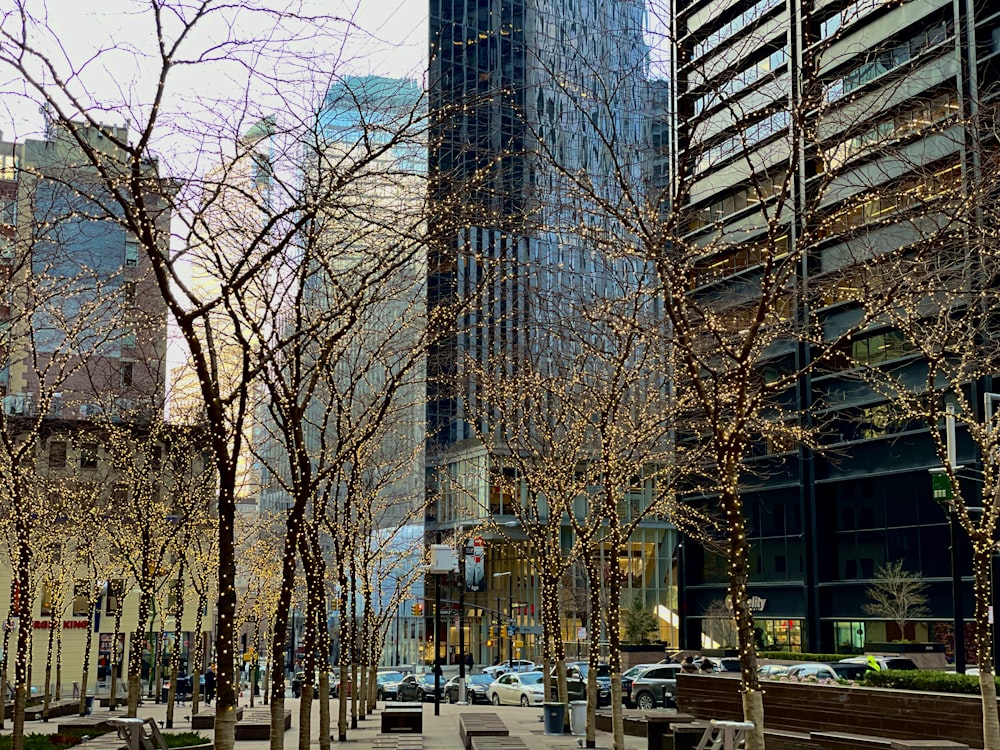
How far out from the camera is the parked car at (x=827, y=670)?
1162 inches

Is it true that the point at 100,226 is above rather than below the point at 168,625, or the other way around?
above

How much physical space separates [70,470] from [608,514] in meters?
48.5

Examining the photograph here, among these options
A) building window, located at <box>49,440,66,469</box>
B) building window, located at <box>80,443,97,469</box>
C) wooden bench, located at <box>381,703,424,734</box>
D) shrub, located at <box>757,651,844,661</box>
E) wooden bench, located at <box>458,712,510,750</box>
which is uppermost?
building window, located at <box>49,440,66,469</box>

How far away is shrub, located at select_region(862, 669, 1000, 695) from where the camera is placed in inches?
774

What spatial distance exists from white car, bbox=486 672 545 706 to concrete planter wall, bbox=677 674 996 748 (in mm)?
22756

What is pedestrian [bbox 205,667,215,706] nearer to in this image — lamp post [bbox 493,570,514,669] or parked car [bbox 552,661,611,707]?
parked car [bbox 552,661,611,707]

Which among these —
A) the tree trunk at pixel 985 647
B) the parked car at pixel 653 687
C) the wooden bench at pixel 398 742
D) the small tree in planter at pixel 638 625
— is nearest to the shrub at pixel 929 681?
the tree trunk at pixel 985 647

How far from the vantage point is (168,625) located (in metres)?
76.2

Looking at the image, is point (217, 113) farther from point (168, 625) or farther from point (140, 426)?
point (168, 625)

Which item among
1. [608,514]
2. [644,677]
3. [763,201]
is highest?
[763,201]

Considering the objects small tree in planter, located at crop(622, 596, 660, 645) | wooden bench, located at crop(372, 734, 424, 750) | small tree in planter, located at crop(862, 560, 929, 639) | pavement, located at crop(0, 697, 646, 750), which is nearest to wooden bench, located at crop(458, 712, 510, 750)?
pavement, located at crop(0, 697, 646, 750)

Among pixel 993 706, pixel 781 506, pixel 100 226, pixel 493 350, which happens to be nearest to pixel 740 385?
pixel 993 706

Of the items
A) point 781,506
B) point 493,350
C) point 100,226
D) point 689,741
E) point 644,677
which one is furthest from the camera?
point 781,506

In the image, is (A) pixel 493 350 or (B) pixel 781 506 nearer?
(A) pixel 493 350
